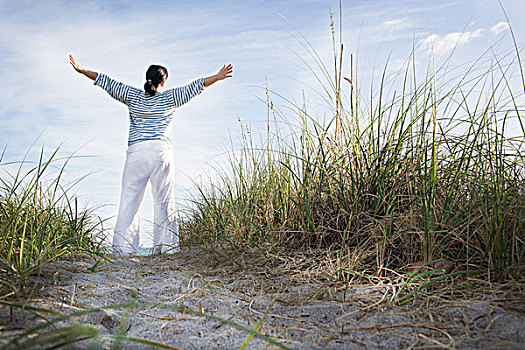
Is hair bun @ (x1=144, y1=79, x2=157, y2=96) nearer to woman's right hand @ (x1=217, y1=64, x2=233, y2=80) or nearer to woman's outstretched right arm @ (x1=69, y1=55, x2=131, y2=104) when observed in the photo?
woman's outstretched right arm @ (x1=69, y1=55, x2=131, y2=104)

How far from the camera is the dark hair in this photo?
441 cm

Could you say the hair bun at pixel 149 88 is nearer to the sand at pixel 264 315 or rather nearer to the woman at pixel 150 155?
the woman at pixel 150 155

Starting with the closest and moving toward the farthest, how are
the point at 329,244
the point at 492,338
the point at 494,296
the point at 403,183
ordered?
the point at 492,338 < the point at 494,296 < the point at 403,183 < the point at 329,244

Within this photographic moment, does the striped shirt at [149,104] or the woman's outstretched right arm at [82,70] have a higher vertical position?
the woman's outstretched right arm at [82,70]

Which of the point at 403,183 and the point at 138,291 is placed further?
the point at 403,183

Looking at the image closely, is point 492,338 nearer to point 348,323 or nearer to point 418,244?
point 348,323

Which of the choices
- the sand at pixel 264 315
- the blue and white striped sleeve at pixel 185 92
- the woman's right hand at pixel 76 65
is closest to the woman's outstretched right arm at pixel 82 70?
the woman's right hand at pixel 76 65

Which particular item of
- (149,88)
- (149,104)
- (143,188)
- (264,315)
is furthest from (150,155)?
(264,315)

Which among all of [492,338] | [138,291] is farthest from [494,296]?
[138,291]

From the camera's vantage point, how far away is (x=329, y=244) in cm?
239

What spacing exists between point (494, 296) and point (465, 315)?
0.71ft

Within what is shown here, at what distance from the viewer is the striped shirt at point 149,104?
14.0 ft

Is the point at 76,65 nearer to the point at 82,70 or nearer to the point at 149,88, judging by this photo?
the point at 82,70

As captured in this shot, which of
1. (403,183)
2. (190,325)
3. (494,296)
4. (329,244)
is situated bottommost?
(190,325)
